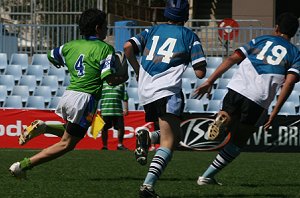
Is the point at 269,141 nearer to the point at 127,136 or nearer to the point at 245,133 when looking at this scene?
the point at 127,136

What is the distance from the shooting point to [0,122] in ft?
74.5

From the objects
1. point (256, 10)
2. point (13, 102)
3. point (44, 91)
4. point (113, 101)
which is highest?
point (256, 10)

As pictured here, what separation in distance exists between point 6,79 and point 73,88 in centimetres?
1478

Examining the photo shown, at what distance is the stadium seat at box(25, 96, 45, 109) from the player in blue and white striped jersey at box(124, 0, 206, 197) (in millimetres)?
14726

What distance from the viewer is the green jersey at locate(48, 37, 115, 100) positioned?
36.1ft

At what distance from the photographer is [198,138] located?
2153 cm

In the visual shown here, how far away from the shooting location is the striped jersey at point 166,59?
953cm

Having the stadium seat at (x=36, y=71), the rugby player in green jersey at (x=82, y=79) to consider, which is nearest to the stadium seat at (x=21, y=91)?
the stadium seat at (x=36, y=71)

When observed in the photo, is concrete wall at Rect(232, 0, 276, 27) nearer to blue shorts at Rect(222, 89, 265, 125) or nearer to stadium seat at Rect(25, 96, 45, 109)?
stadium seat at Rect(25, 96, 45, 109)

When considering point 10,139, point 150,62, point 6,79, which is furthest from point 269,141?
point 150,62

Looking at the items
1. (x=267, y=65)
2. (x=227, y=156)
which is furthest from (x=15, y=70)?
(x=267, y=65)

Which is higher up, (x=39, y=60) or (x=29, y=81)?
(x=39, y=60)

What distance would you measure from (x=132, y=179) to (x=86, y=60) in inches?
71.3

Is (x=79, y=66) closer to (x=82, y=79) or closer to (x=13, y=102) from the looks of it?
(x=82, y=79)
